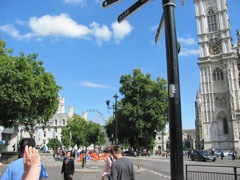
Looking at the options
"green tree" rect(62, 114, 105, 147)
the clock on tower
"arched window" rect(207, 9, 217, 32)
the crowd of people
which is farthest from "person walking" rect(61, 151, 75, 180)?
"green tree" rect(62, 114, 105, 147)

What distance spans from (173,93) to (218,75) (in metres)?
72.8

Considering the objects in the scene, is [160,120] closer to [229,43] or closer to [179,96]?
[229,43]

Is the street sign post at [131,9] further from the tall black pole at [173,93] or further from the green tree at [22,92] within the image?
the green tree at [22,92]

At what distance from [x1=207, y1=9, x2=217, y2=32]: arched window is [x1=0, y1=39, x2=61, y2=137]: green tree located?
56579 millimetres

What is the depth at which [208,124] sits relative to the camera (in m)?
69.1

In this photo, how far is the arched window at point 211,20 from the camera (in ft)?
246

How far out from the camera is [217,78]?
71.4 meters

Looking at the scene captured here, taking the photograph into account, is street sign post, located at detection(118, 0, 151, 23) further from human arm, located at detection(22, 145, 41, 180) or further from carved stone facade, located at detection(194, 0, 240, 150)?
carved stone facade, located at detection(194, 0, 240, 150)

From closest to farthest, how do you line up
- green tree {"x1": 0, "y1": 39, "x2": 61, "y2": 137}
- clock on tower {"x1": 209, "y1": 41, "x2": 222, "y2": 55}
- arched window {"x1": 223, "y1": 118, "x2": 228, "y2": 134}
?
green tree {"x1": 0, "y1": 39, "x2": 61, "y2": 137}, arched window {"x1": 223, "y1": 118, "x2": 228, "y2": 134}, clock on tower {"x1": 209, "y1": 41, "x2": 222, "y2": 55}

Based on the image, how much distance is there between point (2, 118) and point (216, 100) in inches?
2220

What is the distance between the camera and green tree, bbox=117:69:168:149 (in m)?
48.2

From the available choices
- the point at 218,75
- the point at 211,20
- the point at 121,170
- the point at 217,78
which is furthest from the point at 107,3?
the point at 211,20

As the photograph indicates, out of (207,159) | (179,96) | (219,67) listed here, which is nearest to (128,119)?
(207,159)

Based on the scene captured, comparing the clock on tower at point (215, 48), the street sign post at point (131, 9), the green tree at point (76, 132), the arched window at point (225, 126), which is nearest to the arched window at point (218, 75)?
the clock on tower at point (215, 48)
